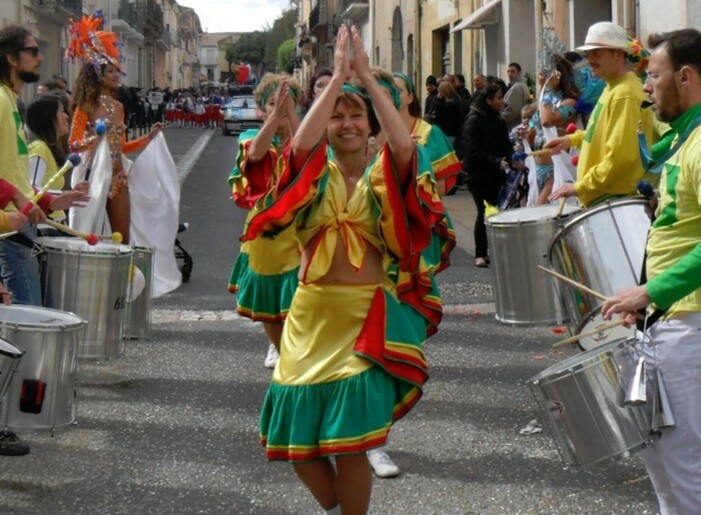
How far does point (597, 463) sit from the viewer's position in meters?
3.50

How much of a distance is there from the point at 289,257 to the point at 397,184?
2507mm

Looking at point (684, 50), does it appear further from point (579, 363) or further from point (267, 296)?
point (267, 296)

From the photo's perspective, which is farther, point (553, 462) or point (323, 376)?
point (553, 462)

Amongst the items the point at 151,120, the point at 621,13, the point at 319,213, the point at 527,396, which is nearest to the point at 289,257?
the point at 527,396

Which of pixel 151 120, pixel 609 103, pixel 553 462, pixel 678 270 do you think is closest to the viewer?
pixel 678 270

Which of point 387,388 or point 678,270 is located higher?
point 678,270

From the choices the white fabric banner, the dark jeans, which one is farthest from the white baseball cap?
the dark jeans

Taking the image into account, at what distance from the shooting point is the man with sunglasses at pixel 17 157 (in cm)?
565

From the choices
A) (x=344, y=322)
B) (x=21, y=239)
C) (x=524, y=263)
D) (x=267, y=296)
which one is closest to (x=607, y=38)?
(x=524, y=263)

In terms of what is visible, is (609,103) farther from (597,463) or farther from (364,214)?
(597,463)

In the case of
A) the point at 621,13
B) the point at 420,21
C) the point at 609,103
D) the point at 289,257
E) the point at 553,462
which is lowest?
the point at 553,462

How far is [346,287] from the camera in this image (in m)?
4.07

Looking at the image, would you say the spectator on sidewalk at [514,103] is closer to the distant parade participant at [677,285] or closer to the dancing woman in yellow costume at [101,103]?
the dancing woman in yellow costume at [101,103]

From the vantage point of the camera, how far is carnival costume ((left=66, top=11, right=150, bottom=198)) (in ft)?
27.2
